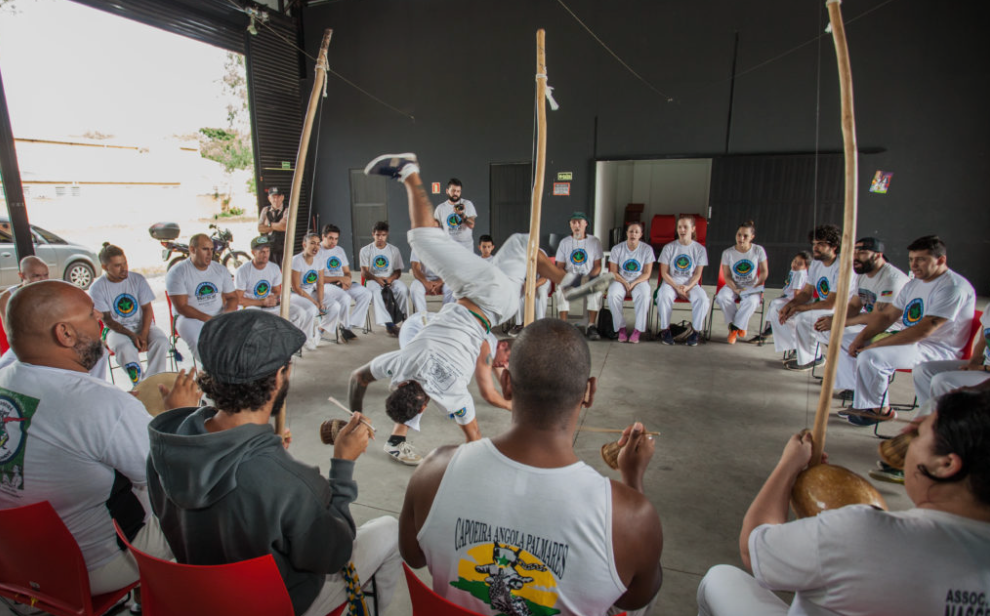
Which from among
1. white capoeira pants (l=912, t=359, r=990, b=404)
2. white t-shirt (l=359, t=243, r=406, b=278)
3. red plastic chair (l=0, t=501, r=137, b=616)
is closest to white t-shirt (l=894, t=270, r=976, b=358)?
white capoeira pants (l=912, t=359, r=990, b=404)

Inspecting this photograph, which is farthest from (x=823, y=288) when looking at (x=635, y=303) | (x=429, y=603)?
(x=429, y=603)

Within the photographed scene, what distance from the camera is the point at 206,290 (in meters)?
4.70

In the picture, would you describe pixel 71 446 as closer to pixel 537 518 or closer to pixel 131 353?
pixel 537 518

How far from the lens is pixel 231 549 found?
1.25 metres

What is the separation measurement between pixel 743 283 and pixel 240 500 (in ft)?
18.9

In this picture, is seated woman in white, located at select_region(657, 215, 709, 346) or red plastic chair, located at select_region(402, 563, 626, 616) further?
seated woman in white, located at select_region(657, 215, 709, 346)

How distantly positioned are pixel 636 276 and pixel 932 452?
534cm

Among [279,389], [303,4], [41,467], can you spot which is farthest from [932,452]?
[303,4]

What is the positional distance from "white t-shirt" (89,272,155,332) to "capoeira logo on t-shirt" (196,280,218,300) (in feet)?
1.31

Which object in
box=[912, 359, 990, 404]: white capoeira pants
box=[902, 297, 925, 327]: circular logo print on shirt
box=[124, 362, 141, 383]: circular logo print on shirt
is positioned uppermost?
box=[902, 297, 925, 327]: circular logo print on shirt

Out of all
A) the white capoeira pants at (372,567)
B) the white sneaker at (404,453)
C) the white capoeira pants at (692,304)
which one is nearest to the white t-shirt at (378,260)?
the white capoeira pants at (692,304)

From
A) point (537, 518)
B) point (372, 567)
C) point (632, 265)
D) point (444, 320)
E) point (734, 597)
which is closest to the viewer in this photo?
point (537, 518)

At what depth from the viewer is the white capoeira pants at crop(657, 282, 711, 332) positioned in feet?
18.9

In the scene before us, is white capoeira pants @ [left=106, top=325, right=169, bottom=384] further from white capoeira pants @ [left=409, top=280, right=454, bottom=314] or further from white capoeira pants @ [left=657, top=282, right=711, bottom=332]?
white capoeira pants @ [left=657, top=282, right=711, bottom=332]
